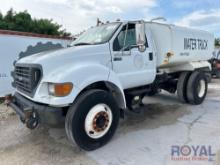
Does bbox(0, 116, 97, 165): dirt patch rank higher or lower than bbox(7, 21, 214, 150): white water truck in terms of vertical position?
lower

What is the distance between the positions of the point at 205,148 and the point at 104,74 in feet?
6.73

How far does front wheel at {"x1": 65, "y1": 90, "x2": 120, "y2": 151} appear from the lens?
10.6 feet

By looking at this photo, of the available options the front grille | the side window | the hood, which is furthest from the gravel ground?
the side window

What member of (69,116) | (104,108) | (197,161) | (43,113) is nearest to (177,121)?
(197,161)

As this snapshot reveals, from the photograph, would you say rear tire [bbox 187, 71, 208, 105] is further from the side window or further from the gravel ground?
the side window

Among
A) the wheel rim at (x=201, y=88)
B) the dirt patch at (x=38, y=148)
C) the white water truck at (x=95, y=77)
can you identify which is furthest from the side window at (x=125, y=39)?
the wheel rim at (x=201, y=88)

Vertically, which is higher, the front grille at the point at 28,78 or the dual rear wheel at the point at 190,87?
the front grille at the point at 28,78

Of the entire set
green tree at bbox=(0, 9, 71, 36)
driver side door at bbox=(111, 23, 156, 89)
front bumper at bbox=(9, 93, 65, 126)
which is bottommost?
front bumper at bbox=(9, 93, 65, 126)

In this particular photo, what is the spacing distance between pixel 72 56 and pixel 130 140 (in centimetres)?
Answer: 182

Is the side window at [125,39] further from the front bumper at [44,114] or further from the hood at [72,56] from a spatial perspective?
the front bumper at [44,114]

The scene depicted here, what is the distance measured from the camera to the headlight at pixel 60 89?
119 inches

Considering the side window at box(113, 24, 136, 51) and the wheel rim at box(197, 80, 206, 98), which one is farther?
the wheel rim at box(197, 80, 206, 98)

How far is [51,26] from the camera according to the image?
21.5 metres

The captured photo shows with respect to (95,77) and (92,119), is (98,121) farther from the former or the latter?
(95,77)
